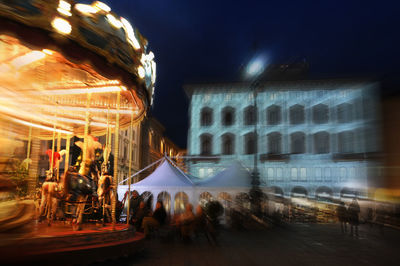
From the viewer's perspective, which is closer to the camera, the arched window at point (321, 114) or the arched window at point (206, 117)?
the arched window at point (321, 114)

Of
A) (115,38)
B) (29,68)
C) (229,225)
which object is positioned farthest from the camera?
(229,225)

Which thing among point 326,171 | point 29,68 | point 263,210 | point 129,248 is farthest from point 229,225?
point 326,171

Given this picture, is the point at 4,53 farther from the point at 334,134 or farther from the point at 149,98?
the point at 334,134

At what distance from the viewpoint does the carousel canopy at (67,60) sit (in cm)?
573

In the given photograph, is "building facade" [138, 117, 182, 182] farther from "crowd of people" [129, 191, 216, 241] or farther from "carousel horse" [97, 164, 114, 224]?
"carousel horse" [97, 164, 114, 224]

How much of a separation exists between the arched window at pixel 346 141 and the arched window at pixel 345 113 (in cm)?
150

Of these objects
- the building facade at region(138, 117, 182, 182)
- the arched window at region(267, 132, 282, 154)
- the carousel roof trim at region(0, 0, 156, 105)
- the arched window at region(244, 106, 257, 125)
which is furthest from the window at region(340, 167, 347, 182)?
the carousel roof trim at region(0, 0, 156, 105)

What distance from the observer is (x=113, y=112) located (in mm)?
12133

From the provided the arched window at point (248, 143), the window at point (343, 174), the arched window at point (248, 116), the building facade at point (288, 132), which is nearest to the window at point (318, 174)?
the building facade at point (288, 132)

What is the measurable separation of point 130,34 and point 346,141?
124 feet

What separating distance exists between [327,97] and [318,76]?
9.25 ft

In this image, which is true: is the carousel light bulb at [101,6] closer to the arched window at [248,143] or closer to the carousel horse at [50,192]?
the carousel horse at [50,192]

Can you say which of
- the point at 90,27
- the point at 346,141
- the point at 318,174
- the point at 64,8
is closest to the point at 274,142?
the point at 318,174

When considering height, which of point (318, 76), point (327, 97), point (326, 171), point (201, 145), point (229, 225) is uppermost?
point (318, 76)
